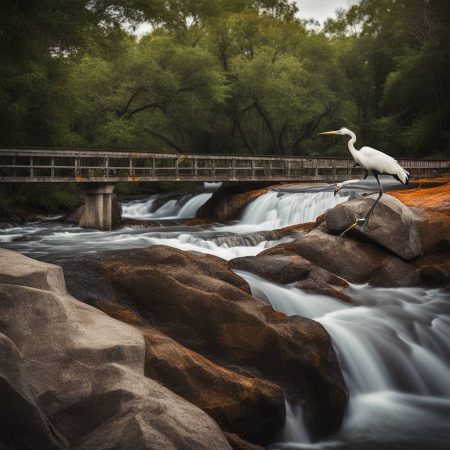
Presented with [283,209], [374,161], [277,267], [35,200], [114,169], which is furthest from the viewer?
[35,200]

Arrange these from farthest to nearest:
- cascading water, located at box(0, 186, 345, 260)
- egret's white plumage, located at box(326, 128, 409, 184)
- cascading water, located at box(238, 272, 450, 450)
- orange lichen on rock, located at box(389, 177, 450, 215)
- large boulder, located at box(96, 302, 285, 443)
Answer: cascading water, located at box(0, 186, 345, 260) → orange lichen on rock, located at box(389, 177, 450, 215) → egret's white plumage, located at box(326, 128, 409, 184) → cascading water, located at box(238, 272, 450, 450) → large boulder, located at box(96, 302, 285, 443)

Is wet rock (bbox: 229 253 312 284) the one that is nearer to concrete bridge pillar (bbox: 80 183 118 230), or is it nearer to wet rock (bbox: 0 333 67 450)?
wet rock (bbox: 0 333 67 450)

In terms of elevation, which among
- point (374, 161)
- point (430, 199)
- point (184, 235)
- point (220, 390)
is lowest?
point (220, 390)

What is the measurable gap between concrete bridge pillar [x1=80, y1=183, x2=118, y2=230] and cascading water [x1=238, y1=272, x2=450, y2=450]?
1174cm

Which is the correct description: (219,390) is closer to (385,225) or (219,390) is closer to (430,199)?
(385,225)

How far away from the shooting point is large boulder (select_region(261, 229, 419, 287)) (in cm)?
1159

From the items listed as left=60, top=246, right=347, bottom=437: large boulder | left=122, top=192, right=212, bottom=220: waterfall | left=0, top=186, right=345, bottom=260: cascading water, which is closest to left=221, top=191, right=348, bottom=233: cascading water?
left=0, top=186, right=345, bottom=260: cascading water

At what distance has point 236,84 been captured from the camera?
3612 cm

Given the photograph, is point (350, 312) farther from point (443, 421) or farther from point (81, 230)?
point (81, 230)

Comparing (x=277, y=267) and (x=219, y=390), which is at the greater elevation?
(x=277, y=267)

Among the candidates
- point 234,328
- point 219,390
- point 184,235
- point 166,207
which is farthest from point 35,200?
point 219,390

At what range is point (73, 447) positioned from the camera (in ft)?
12.9

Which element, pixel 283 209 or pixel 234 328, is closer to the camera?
pixel 234 328

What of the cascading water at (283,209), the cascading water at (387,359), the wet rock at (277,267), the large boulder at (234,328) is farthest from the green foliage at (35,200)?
the large boulder at (234,328)
